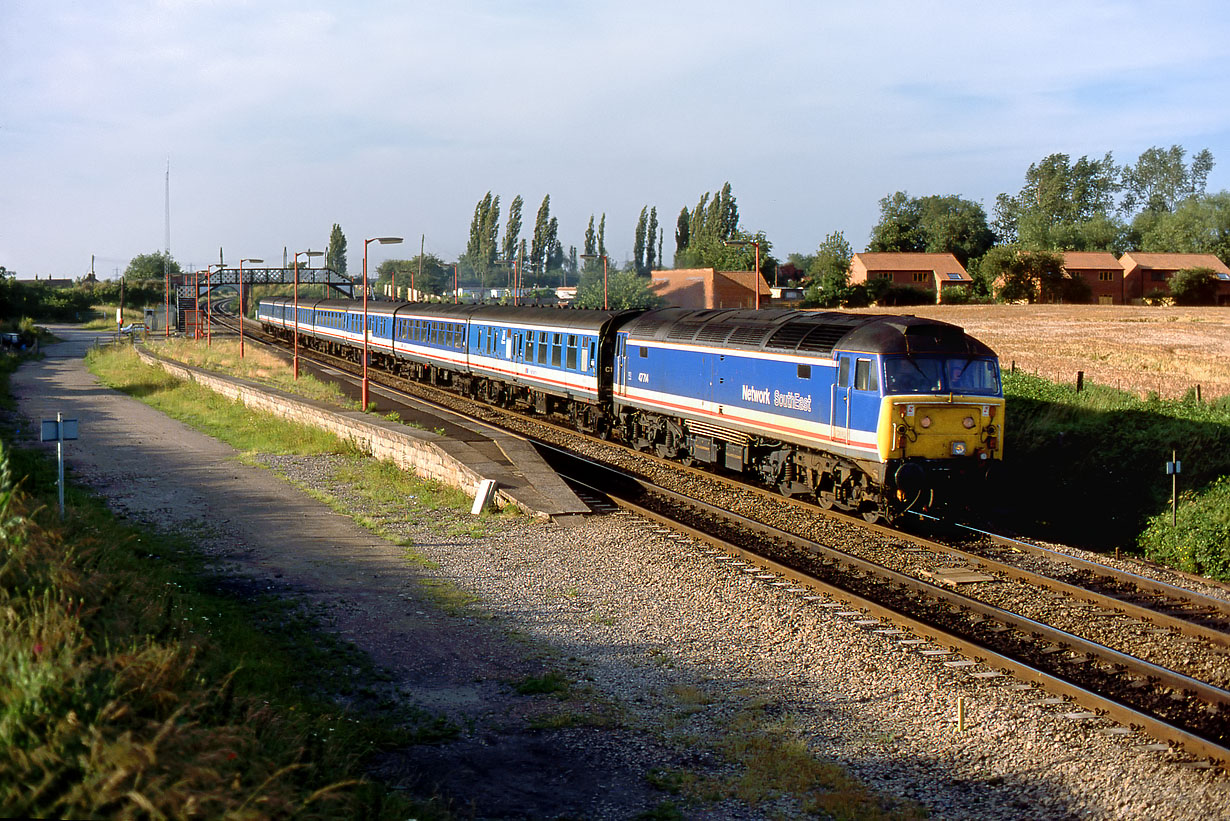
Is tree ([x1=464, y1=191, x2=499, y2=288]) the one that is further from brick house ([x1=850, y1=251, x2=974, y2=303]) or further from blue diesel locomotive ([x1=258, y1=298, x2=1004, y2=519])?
blue diesel locomotive ([x1=258, y1=298, x2=1004, y2=519])

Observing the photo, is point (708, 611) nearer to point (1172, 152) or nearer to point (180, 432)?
point (180, 432)

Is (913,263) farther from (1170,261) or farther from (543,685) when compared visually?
(543,685)

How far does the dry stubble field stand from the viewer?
27.9 meters

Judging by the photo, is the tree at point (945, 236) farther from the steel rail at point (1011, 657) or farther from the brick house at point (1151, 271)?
the steel rail at point (1011, 657)

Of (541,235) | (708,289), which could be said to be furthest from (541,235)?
(708,289)

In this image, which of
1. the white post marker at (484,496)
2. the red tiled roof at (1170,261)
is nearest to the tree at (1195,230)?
the red tiled roof at (1170,261)

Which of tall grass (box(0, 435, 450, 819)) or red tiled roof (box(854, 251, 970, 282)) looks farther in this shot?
red tiled roof (box(854, 251, 970, 282))

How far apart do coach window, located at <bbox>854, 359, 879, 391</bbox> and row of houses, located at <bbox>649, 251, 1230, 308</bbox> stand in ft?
202

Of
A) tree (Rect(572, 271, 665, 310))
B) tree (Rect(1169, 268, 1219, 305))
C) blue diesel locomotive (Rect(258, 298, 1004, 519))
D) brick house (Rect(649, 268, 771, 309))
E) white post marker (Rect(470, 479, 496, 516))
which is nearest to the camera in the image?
blue diesel locomotive (Rect(258, 298, 1004, 519))

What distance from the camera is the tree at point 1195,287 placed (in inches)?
2817

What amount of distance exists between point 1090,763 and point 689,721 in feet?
10.8

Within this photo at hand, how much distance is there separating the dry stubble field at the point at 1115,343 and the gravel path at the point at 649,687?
54.2ft

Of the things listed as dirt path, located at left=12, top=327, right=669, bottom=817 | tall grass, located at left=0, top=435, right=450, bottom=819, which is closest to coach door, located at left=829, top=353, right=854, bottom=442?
dirt path, located at left=12, top=327, right=669, bottom=817

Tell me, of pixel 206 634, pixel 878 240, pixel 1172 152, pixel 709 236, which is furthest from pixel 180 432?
pixel 1172 152
